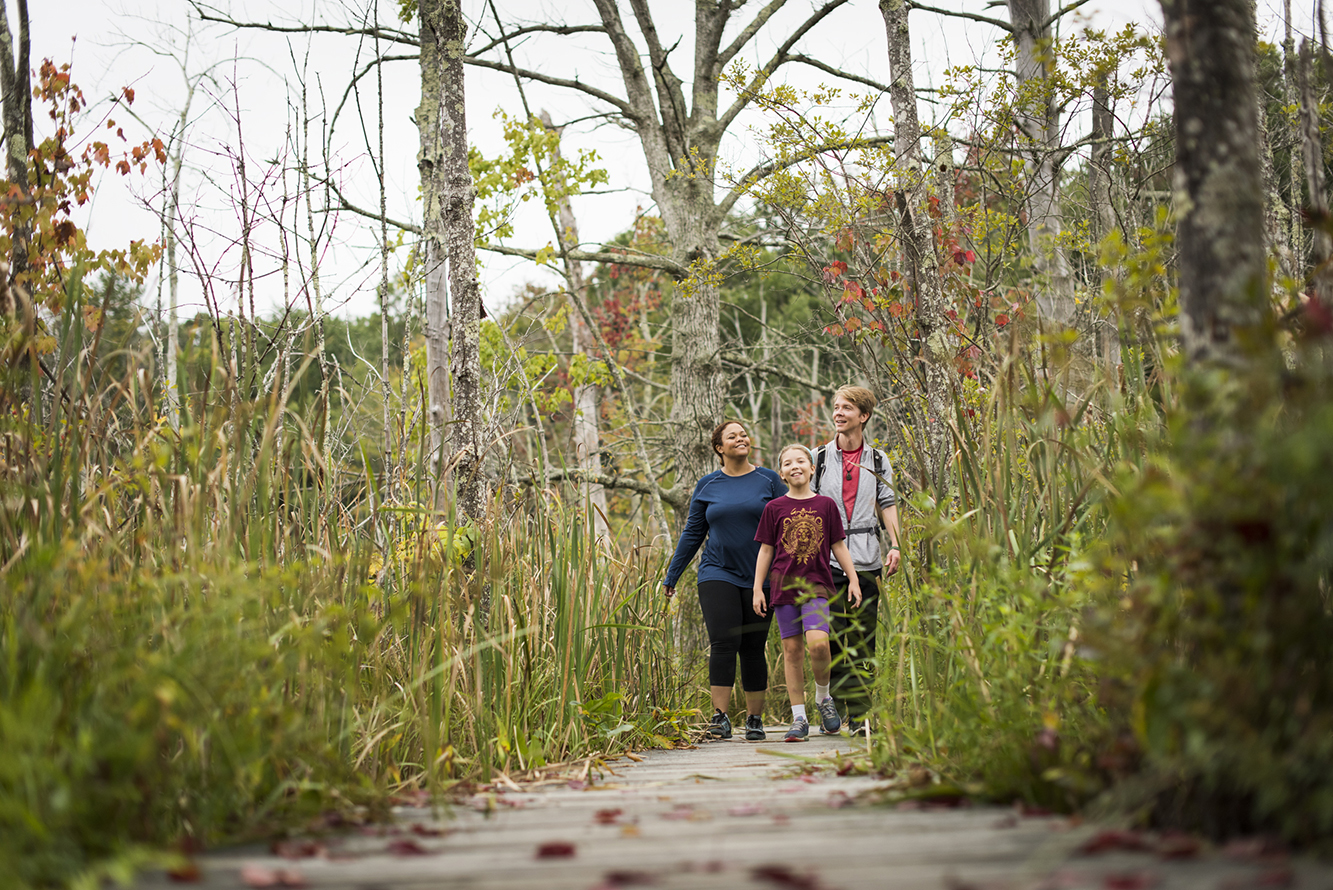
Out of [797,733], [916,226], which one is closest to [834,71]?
[916,226]

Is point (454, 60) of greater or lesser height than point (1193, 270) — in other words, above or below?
above

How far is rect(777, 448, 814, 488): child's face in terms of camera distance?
4.44 meters

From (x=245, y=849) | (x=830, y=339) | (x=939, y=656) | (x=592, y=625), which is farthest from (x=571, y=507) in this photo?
(x=830, y=339)

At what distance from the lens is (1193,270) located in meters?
1.72

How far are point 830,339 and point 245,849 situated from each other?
1252 cm

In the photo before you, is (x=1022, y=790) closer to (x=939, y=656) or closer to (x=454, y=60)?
(x=939, y=656)

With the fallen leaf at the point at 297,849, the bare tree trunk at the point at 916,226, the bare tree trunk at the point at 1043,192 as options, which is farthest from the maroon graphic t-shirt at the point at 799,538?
the bare tree trunk at the point at 1043,192

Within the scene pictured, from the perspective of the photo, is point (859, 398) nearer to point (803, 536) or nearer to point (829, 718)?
point (803, 536)

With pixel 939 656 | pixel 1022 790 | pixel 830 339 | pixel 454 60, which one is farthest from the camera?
pixel 830 339

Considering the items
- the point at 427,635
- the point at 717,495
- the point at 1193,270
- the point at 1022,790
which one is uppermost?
the point at 1193,270

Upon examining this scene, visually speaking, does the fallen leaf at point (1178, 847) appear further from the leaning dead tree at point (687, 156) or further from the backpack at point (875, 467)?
the leaning dead tree at point (687, 156)

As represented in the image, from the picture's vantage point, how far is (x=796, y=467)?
445 cm

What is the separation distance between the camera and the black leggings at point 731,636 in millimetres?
4605

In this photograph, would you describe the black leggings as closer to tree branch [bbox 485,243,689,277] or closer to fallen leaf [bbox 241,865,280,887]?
fallen leaf [bbox 241,865,280,887]
